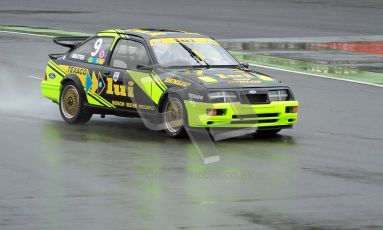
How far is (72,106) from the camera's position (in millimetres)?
15328

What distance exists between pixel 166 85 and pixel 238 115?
1.07 metres

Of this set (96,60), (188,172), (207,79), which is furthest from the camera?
(96,60)

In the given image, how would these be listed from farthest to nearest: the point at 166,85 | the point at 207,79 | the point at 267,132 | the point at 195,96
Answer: the point at 267,132
the point at 166,85
the point at 207,79
the point at 195,96

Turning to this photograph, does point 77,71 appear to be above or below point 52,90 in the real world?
above

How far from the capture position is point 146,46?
1459cm

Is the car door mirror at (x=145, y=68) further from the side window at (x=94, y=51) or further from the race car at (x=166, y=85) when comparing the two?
the side window at (x=94, y=51)

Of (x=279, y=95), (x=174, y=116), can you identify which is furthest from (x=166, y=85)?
(x=279, y=95)

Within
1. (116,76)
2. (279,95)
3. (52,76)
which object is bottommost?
(52,76)

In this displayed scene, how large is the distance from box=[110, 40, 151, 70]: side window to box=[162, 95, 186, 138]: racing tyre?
824 millimetres

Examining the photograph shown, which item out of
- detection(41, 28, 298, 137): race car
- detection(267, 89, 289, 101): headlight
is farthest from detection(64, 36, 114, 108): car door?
detection(267, 89, 289, 101): headlight

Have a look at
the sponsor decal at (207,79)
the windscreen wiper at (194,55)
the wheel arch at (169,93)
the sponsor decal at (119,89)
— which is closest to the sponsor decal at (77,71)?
the sponsor decal at (119,89)

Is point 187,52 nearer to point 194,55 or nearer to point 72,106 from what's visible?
point 194,55

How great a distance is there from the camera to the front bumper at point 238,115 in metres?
13.4

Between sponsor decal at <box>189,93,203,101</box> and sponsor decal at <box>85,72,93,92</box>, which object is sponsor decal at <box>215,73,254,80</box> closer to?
sponsor decal at <box>189,93,203,101</box>
